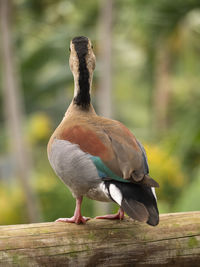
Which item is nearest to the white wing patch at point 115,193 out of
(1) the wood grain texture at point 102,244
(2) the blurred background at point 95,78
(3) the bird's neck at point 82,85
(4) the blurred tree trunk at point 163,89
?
(1) the wood grain texture at point 102,244

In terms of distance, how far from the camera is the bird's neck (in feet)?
9.12

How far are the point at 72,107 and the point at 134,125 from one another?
67.0 feet

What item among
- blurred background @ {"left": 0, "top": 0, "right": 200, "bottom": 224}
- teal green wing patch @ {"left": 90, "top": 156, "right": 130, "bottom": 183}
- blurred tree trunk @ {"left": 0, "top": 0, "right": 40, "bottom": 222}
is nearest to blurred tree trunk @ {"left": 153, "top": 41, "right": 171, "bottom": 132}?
blurred background @ {"left": 0, "top": 0, "right": 200, "bottom": 224}

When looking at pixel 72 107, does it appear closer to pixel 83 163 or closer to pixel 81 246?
pixel 83 163

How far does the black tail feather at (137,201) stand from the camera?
222 centimetres

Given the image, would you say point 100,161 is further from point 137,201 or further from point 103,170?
point 137,201

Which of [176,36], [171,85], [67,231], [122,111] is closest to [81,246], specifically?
[67,231]

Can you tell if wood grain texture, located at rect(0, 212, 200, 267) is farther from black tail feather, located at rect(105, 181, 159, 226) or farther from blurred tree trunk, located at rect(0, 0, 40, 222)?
blurred tree trunk, located at rect(0, 0, 40, 222)

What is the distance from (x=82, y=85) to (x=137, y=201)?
2.57ft

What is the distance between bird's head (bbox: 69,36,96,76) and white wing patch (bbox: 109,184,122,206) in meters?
0.70

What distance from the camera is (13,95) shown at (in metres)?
8.85

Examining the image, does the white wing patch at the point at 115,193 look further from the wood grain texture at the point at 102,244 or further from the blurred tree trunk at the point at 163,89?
the blurred tree trunk at the point at 163,89

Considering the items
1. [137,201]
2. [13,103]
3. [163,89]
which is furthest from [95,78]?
[137,201]

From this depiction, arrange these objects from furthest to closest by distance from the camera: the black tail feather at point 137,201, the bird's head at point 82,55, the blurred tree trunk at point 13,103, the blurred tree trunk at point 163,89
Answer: the blurred tree trunk at point 163,89 → the blurred tree trunk at point 13,103 → the bird's head at point 82,55 → the black tail feather at point 137,201
